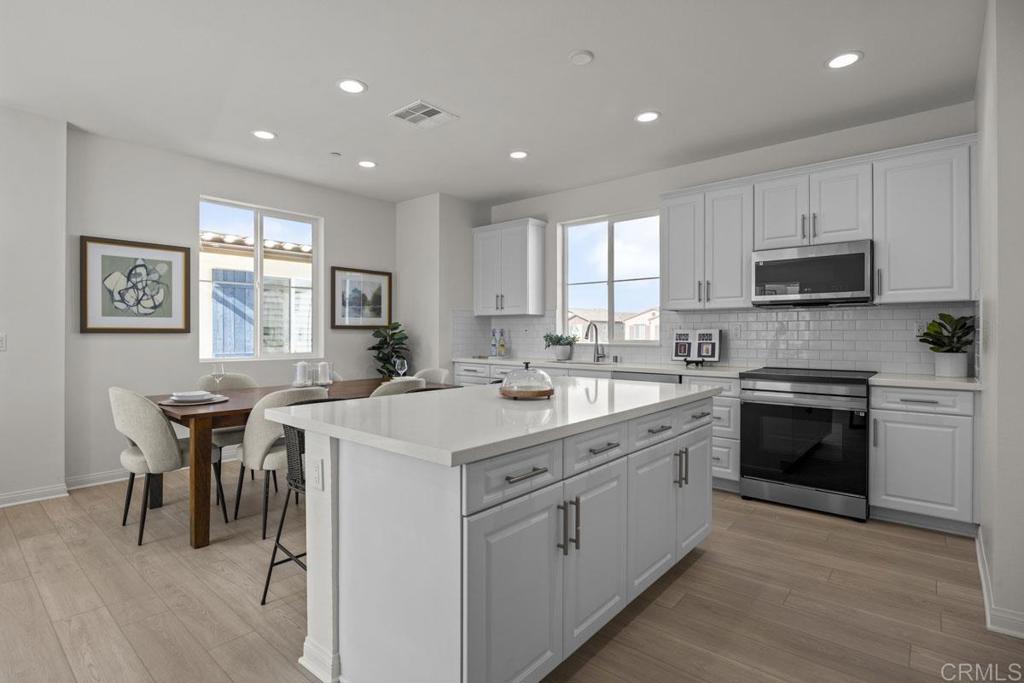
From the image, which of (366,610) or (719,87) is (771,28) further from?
(366,610)

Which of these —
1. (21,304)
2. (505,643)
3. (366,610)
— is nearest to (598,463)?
(505,643)

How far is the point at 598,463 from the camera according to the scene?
77.0 inches

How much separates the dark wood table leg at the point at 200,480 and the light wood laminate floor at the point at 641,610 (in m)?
0.09

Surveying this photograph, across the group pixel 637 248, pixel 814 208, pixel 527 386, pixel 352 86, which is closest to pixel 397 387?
pixel 527 386

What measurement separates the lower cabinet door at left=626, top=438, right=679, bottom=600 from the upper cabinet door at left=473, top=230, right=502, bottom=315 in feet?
12.2

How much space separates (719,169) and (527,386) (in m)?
3.29

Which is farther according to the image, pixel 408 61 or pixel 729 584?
pixel 408 61

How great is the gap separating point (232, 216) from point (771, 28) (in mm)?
4676

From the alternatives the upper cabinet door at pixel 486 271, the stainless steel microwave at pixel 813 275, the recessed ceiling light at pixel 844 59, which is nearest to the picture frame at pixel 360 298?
the upper cabinet door at pixel 486 271

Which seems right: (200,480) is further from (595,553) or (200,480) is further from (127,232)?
(127,232)

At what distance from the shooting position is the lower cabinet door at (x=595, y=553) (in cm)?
180

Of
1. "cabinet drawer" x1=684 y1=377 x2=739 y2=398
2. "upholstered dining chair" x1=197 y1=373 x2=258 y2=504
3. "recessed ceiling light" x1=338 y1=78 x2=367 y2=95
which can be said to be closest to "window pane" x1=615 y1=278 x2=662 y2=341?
"cabinet drawer" x1=684 y1=377 x2=739 y2=398

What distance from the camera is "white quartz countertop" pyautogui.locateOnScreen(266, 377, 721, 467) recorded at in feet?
4.78

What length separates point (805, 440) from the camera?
352cm
